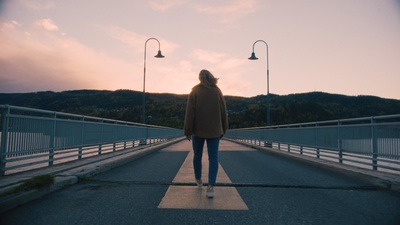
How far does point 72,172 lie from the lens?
5523 millimetres

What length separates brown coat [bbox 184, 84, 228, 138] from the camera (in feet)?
14.7

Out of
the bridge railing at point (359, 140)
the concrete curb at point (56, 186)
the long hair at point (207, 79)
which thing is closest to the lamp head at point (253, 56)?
the bridge railing at point (359, 140)

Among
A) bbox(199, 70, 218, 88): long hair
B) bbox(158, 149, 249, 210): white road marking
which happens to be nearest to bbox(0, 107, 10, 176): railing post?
bbox(158, 149, 249, 210): white road marking

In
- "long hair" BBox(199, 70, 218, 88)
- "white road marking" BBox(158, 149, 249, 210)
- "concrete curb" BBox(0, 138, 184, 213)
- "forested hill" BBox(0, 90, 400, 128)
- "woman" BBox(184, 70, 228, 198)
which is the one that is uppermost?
"forested hill" BBox(0, 90, 400, 128)

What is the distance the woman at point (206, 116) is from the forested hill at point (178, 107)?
53.8 metres

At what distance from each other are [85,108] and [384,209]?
82.0 meters

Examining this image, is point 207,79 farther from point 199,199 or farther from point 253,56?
point 253,56

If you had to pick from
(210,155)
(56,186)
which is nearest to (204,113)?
(210,155)

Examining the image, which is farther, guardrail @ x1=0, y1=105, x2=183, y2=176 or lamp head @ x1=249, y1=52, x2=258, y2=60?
lamp head @ x1=249, y1=52, x2=258, y2=60

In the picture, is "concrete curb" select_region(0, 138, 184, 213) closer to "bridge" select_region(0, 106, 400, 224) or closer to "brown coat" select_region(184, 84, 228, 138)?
"bridge" select_region(0, 106, 400, 224)

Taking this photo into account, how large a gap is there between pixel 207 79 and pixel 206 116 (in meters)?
0.58

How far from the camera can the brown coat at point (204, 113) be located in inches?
176

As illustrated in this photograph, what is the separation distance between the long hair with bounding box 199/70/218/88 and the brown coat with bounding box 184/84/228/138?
6 centimetres

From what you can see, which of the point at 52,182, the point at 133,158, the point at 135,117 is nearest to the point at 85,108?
the point at 135,117
